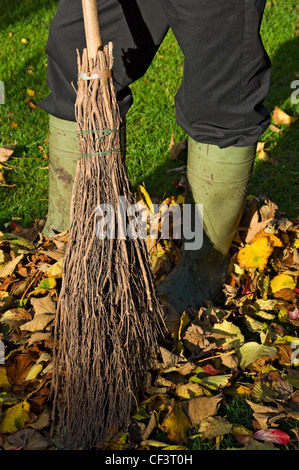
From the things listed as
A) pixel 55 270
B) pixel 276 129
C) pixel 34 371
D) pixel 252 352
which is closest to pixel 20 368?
pixel 34 371

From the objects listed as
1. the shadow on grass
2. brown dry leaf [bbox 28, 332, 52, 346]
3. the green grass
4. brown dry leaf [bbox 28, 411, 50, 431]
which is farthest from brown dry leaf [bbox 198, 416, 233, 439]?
the shadow on grass

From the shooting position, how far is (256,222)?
280 centimetres

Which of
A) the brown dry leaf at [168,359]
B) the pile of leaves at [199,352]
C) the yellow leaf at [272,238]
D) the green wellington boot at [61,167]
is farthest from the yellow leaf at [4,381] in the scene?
the yellow leaf at [272,238]

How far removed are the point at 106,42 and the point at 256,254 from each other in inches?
47.3

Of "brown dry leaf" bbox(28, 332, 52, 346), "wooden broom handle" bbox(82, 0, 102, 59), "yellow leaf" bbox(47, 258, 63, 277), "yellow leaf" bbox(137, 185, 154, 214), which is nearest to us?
"wooden broom handle" bbox(82, 0, 102, 59)

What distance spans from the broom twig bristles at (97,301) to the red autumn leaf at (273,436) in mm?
471

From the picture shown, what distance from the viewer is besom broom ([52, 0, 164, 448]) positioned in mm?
1851

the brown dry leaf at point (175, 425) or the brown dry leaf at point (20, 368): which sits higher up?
the brown dry leaf at point (20, 368)

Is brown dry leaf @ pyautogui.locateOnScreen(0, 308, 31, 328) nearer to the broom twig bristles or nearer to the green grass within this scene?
the broom twig bristles

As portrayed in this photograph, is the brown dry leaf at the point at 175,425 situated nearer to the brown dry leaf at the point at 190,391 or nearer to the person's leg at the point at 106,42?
the brown dry leaf at the point at 190,391

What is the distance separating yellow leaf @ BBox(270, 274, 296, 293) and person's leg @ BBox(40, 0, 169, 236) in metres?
1.03

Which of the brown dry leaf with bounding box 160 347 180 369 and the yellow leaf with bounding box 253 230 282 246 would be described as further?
the yellow leaf with bounding box 253 230 282 246

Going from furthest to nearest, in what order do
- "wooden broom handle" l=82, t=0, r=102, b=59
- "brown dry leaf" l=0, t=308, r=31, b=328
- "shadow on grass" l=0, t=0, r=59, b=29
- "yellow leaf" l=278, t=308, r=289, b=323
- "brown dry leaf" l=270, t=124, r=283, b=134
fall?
"shadow on grass" l=0, t=0, r=59, b=29
"brown dry leaf" l=270, t=124, r=283, b=134
"yellow leaf" l=278, t=308, r=289, b=323
"brown dry leaf" l=0, t=308, r=31, b=328
"wooden broom handle" l=82, t=0, r=102, b=59

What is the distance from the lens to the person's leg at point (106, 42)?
2.22m
